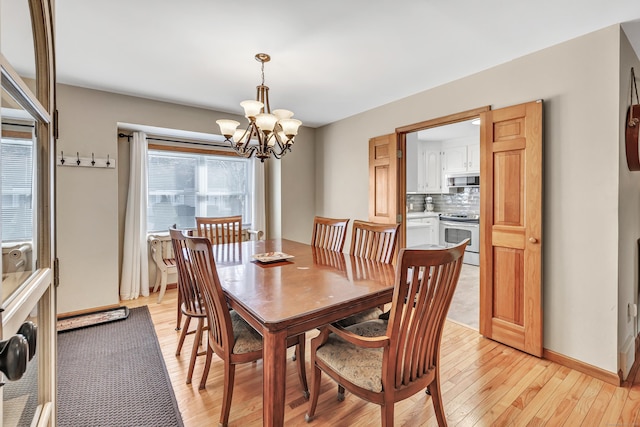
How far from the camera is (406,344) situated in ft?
4.17

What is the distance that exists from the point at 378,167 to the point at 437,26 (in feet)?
5.91

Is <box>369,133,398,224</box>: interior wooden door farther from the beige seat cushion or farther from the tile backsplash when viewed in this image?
the tile backsplash

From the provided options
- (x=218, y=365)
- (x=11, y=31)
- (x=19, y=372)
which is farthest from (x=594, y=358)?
(x=11, y=31)

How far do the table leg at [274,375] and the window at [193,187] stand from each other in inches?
135

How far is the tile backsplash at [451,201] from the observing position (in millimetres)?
5758

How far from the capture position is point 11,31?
69 cm

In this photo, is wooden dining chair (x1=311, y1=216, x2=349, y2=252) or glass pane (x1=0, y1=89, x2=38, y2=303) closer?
glass pane (x1=0, y1=89, x2=38, y2=303)

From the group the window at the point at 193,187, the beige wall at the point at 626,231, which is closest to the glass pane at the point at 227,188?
the window at the point at 193,187

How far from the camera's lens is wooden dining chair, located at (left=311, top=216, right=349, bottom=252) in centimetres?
269

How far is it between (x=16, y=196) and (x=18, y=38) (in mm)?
401

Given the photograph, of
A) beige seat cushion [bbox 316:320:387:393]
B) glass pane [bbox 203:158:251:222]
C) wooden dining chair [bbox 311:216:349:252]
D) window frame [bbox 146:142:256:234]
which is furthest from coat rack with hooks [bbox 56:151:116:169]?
beige seat cushion [bbox 316:320:387:393]

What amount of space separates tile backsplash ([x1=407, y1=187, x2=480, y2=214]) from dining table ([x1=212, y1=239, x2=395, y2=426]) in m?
4.35

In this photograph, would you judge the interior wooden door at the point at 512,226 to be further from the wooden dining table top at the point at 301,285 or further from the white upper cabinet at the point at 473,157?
the white upper cabinet at the point at 473,157

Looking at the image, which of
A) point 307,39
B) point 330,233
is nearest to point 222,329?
point 330,233
